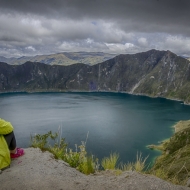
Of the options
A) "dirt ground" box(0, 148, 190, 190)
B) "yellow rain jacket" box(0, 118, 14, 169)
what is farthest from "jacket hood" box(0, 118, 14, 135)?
"dirt ground" box(0, 148, 190, 190)

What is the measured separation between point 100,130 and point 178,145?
39.6 m

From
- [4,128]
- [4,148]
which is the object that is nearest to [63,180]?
[4,148]

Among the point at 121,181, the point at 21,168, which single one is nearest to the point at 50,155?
the point at 21,168

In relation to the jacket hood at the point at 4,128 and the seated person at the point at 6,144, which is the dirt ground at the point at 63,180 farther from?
the jacket hood at the point at 4,128

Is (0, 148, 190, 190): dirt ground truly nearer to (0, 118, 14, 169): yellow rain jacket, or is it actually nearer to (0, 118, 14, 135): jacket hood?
(0, 118, 14, 169): yellow rain jacket

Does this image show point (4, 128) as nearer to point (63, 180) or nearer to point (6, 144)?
point (6, 144)

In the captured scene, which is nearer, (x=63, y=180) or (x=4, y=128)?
(x=63, y=180)

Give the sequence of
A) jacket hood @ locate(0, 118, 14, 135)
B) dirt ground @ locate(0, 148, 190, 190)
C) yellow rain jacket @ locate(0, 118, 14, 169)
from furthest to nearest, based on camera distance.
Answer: jacket hood @ locate(0, 118, 14, 135)
yellow rain jacket @ locate(0, 118, 14, 169)
dirt ground @ locate(0, 148, 190, 190)

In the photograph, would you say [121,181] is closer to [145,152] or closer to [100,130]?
[145,152]

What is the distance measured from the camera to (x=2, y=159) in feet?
28.7

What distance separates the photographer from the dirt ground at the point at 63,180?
6812mm

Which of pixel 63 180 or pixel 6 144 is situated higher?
pixel 6 144

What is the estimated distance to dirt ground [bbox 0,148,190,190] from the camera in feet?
22.4

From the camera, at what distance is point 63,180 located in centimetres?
742
